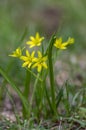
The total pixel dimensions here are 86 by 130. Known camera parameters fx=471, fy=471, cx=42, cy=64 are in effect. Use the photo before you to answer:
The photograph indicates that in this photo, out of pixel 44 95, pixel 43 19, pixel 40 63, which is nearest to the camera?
pixel 40 63

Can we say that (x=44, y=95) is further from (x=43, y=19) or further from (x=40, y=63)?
(x=43, y=19)

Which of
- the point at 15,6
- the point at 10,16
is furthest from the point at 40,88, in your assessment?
the point at 15,6

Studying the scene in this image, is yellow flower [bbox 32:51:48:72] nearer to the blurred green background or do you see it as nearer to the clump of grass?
the clump of grass

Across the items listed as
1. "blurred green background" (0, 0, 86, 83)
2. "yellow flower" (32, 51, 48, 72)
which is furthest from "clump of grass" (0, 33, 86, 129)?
"blurred green background" (0, 0, 86, 83)

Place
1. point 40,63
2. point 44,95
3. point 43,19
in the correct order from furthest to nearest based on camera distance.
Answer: point 43,19 → point 44,95 → point 40,63

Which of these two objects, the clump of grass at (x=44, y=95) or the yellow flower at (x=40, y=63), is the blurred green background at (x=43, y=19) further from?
the yellow flower at (x=40, y=63)

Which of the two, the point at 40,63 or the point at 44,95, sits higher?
the point at 40,63

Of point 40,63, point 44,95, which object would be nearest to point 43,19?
point 44,95

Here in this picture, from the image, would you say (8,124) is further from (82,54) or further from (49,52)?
(82,54)

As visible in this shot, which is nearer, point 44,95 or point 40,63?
point 40,63
